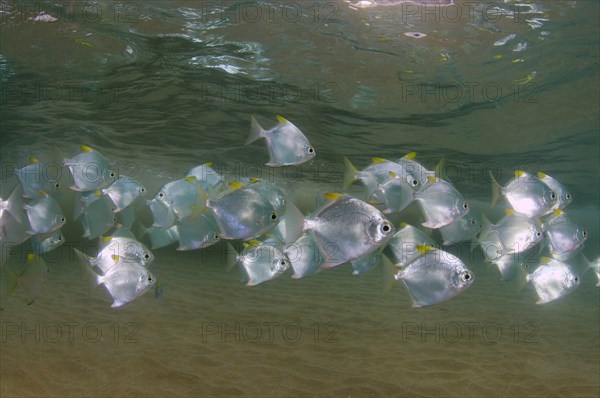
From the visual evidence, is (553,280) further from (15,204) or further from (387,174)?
Result: (15,204)

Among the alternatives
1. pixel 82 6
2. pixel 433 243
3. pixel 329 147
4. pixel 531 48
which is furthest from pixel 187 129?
pixel 433 243

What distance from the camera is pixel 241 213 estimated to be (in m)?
4.03

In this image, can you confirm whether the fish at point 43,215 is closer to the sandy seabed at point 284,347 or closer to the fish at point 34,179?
the fish at point 34,179

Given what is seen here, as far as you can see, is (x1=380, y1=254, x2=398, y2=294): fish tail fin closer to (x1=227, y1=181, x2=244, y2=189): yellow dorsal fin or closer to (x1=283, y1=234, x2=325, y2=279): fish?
(x1=283, y1=234, x2=325, y2=279): fish

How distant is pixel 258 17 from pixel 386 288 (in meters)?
6.99

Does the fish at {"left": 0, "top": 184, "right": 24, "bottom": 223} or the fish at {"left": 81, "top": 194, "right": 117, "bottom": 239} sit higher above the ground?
the fish at {"left": 0, "top": 184, "right": 24, "bottom": 223}

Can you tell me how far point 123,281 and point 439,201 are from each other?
3651 millimetres

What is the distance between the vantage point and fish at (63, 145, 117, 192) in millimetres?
5332

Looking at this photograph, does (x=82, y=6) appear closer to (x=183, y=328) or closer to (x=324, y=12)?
(x=324, y=12)

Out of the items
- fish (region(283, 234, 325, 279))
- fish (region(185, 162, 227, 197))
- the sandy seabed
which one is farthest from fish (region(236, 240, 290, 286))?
the sandy seabed

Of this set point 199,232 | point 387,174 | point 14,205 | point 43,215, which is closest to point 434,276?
point 387,174

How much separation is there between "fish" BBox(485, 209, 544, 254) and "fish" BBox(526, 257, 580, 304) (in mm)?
844

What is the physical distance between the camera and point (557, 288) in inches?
229

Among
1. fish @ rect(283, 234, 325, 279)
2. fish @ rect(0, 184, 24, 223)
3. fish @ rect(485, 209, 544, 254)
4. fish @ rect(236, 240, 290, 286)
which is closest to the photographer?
fish @ rect(283, 234, 325, 279)
